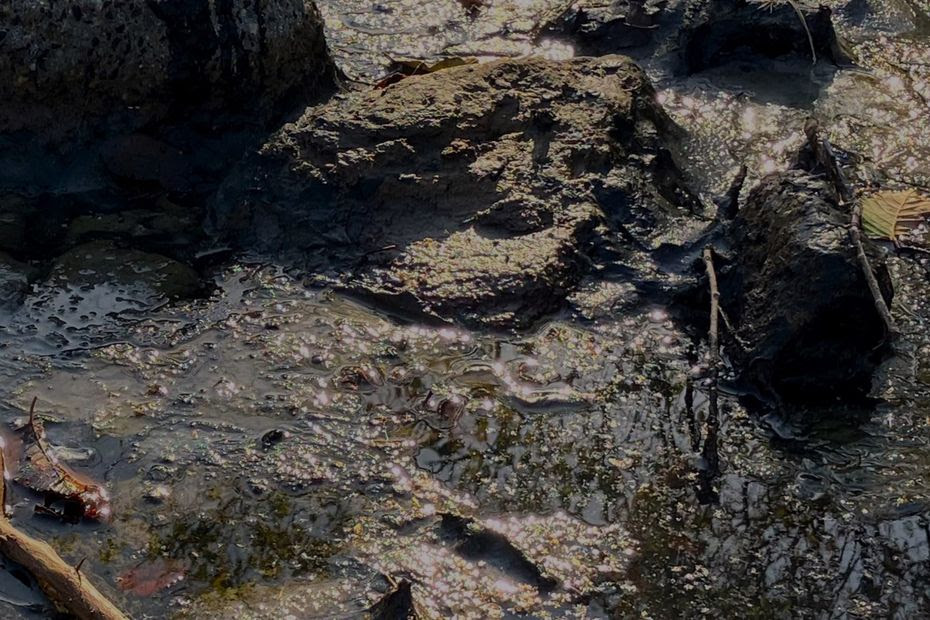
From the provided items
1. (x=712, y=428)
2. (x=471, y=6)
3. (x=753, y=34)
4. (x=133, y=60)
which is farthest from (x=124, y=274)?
(x=753, y=34)

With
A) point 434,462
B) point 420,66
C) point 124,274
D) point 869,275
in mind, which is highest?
point 420,66

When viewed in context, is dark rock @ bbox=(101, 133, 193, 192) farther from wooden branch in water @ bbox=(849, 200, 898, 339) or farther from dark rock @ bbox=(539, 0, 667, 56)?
wooden branch in water @ bbox=(849, 200, 898, 339)

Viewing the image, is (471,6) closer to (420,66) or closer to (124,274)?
(420,66)

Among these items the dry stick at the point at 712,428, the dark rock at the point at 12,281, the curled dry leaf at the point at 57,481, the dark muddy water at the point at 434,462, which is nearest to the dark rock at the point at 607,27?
the dark muddy water at the point at 434,462

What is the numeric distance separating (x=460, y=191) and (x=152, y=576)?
2.07m

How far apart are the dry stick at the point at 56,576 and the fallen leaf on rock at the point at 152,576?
0.12m

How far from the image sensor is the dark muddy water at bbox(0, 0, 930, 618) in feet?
9.68

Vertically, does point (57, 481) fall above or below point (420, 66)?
below

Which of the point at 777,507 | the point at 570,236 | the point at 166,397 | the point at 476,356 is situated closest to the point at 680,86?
the point at 570,236

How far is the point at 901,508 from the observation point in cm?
322

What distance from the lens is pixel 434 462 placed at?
3342 mm

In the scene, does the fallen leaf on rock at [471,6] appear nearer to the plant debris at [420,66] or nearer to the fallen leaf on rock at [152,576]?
the plant debris at [420,66]

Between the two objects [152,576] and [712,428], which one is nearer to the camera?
[152,576]

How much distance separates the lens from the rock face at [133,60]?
4355 millimetres
